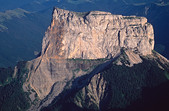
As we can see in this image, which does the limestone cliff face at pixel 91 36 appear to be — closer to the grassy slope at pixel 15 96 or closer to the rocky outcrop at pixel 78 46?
the rocky outcrop at pixel 78 46

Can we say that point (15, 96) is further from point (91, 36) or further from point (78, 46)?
point (91, 36)

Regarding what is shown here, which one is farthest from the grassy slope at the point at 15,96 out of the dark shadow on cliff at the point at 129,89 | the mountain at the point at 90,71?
the dark shadow on cliff at the point at 129,89

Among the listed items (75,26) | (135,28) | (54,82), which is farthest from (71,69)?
(135,28)

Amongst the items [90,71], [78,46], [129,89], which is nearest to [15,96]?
[90,71]

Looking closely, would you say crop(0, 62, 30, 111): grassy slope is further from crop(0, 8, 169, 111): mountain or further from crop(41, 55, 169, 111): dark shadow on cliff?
crop(41, 55, 169, 111): dark shadow on cliff

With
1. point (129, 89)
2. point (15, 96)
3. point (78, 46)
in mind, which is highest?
point (78, 46)

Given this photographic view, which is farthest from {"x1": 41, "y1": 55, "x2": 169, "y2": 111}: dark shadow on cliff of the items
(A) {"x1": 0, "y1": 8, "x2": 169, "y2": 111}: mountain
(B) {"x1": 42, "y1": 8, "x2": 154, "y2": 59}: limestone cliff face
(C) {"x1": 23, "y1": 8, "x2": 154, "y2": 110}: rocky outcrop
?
(B) {"x1": 42, "y1": 8, "x2": 154, "y2": 59}: limestone cliff face

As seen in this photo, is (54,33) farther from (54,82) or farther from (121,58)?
(121,58)
